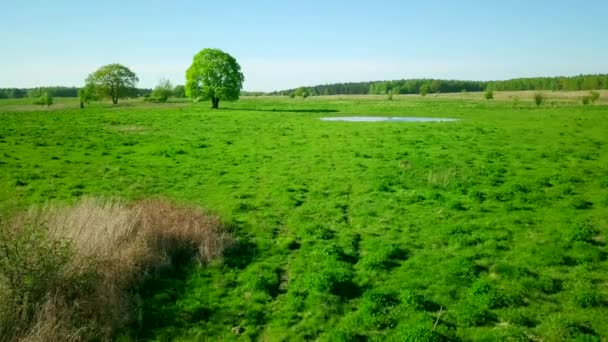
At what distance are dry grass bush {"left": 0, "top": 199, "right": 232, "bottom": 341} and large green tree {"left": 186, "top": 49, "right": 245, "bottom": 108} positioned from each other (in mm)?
69285

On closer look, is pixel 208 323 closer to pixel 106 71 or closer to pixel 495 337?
pixel 495 337

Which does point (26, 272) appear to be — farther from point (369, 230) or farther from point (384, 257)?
point (369, 230)

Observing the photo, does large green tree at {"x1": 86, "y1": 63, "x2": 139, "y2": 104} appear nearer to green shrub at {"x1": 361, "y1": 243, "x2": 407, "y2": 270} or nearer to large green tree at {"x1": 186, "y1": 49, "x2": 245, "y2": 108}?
large green tree at {"x1": 186, "y1": 49, "x2": 245, "y2": 108}

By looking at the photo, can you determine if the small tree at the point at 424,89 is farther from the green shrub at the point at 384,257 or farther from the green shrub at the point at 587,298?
the green shrub at the point at 587,298

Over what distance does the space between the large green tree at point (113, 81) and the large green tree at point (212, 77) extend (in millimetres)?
32667

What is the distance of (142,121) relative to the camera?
178ft

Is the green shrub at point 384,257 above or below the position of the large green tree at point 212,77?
below

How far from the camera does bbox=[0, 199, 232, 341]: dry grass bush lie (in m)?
8.32

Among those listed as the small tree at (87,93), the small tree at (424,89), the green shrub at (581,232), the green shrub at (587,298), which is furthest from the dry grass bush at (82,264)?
the small tree at (424,89)

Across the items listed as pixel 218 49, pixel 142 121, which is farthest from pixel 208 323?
pixel 218 49

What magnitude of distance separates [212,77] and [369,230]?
2818 inches

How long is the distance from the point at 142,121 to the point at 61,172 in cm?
3292

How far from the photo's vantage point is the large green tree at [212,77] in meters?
79.9

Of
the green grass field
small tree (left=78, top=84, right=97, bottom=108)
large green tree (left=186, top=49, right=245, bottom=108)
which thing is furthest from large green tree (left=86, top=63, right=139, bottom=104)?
the green grass field
